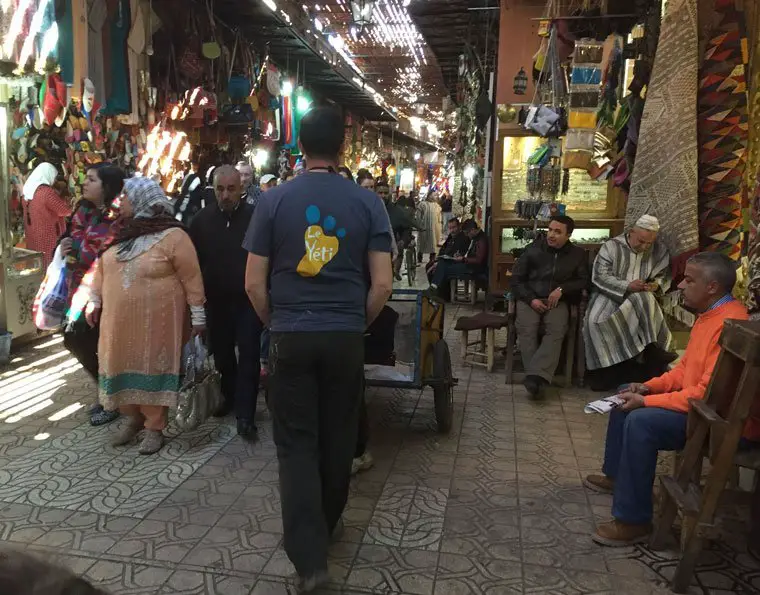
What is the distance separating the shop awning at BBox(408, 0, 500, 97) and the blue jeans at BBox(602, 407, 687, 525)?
6532mm

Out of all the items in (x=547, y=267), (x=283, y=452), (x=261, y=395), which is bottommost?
(x=261, y=395)

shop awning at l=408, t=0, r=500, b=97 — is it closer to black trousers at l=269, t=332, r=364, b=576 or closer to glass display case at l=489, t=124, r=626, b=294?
glass display case at l=489, t=124, r=626, b=294

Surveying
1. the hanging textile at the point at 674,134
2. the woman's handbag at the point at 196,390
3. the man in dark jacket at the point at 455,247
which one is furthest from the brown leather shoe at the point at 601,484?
the man in dark jacket at the point at 455,247

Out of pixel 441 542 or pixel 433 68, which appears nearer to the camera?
pixel 441 542

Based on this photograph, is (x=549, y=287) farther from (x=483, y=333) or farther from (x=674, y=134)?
(x=674, y=134)

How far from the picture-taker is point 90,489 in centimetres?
329

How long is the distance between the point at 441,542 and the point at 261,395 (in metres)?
2.60

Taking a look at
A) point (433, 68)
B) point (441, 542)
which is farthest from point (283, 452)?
point (433, 68)

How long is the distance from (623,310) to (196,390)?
3400 millimetres

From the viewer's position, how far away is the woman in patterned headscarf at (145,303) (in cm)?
366

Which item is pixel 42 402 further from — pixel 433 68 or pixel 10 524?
pixel 433 68

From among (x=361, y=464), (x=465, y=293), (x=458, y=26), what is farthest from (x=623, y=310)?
(x=458, y=26)

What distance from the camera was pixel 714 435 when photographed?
96.5 inches

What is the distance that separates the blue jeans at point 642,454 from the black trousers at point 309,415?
4.16 feet
